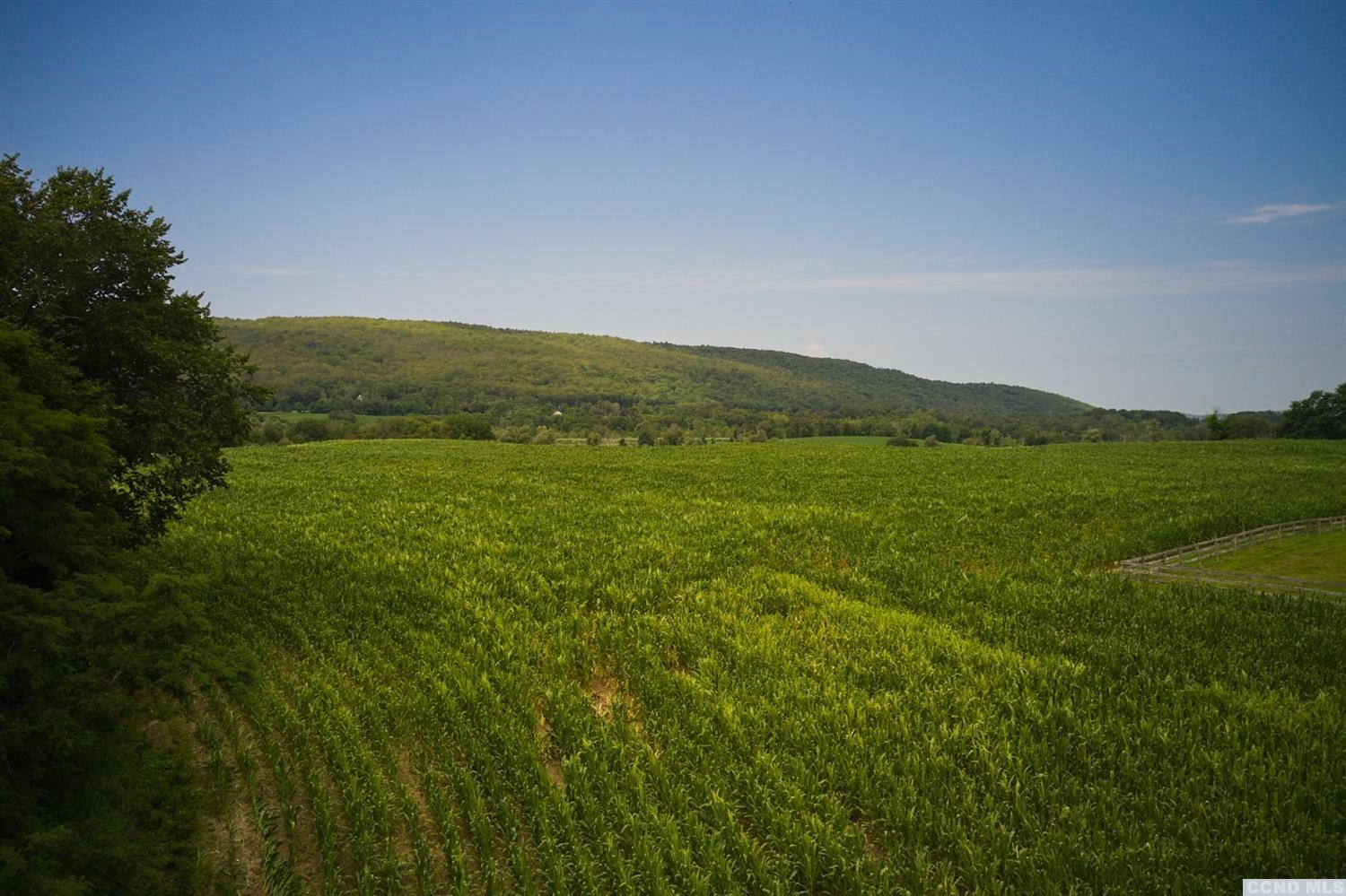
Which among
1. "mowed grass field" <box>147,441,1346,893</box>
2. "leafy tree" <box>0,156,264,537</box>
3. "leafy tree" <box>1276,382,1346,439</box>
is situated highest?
"leafy tree" <box>1276,382,1346,439</box>

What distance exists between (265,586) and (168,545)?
19.6 feet

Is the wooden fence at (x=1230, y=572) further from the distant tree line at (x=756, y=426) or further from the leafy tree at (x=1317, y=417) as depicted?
the leafy tree at (x=1317, y=417)

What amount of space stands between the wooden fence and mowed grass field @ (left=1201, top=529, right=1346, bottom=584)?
1.44 feet

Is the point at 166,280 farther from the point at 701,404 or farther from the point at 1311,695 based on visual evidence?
the point at 701,404

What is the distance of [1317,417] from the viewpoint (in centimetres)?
7981

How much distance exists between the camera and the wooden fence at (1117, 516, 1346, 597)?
19.0 m

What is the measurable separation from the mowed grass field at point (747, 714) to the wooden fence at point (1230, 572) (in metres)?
1.22

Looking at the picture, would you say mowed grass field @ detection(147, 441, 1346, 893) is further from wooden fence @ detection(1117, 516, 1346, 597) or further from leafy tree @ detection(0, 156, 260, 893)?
leafy tree @ detection(0, 156, 260, 893)

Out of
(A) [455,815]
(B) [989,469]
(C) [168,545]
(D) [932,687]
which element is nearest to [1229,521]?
(B) [989,469]

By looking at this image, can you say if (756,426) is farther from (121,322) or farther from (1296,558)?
(121,322)

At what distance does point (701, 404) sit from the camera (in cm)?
18012

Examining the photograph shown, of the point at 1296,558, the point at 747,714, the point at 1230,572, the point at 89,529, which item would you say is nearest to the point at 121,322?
the point at 89,529

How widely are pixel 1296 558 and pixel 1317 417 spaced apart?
79896 millimetres

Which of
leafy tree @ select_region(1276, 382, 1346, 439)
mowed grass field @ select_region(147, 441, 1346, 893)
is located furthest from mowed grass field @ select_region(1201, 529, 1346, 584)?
leafy tree @ select_region(1276, 382, 1346, 439)
